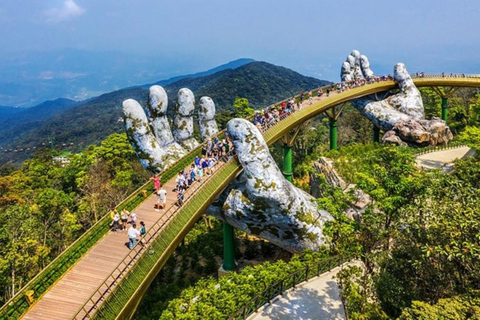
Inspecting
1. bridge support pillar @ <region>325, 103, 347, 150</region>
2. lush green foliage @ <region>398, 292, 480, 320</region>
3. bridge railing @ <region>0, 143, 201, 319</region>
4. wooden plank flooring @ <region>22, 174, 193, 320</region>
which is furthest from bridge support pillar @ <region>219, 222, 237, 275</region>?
bridge support pillar @ <region>325, 103, 347, 150</region>

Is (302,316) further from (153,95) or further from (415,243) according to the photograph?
(153,95)

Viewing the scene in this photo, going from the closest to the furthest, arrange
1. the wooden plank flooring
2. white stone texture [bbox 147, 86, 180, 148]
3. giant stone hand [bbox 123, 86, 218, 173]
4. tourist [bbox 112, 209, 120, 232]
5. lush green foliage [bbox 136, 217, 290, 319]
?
the wooden plank flooring < tourist [bbox 112, 209, 120, 232] < lush green foliage [bbox 136, 217, 290, 319] < giant stone hand [bbox 123, 86, 218, 173] < white stone texture [bbox 147, 86, 180, 148]

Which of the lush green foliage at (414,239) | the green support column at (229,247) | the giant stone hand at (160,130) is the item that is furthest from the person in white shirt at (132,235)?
the giant stone hand at (160,130)

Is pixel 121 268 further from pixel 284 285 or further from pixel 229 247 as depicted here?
pixel 229 247

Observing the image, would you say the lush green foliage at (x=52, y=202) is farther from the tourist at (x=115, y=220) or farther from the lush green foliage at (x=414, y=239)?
the lush green foliage at (x=414, y=239)

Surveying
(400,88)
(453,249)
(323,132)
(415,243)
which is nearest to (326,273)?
(415,243)

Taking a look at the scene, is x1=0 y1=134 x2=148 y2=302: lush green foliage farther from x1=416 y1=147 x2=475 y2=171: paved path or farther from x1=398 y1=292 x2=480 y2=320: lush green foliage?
x1=416 y1=147 x2=475 y2=171: paved path
